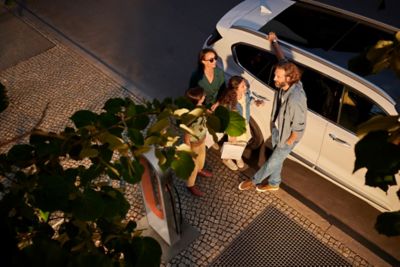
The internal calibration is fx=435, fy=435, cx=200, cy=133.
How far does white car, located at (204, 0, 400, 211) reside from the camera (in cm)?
498

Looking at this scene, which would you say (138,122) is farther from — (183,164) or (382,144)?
(382,144)

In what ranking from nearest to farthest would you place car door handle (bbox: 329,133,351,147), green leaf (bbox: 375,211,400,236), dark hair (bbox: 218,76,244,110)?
green leaf (bbox: 375,211,400,236)
car door handle (bbox: 329,133,351,147)
dark hair (bbox: 218,76,244,110)

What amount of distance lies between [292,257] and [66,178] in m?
3.81

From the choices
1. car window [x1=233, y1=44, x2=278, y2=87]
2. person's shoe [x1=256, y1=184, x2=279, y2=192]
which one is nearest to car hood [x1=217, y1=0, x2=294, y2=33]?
car window [x1=233, y1=44, x2=278, y2=87]

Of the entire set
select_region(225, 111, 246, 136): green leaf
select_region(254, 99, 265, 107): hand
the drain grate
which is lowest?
the drain grate

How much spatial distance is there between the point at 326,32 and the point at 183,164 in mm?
4257

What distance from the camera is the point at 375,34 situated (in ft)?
18.1

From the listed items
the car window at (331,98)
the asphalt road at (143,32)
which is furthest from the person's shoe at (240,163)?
the asphalt road at (143,32)

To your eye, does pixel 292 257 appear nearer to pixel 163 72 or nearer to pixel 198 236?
pixel 198 236

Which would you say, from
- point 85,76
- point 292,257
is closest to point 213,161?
point 292,257

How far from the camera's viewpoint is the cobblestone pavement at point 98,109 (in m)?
5.39

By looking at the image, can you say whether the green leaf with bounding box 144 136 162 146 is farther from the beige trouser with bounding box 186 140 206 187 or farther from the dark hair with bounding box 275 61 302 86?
the dark hair with bounding box 275 61 302 86

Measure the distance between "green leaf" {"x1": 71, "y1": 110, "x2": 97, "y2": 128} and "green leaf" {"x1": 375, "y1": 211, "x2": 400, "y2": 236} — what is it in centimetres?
143

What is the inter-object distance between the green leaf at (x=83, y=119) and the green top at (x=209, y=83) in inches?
134
